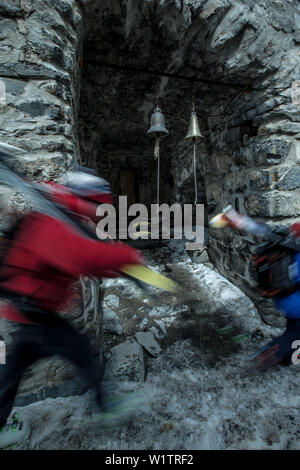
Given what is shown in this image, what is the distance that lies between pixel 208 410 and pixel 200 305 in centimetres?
126

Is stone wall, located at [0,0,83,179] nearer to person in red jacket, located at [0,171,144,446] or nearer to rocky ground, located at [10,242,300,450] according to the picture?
person in red jacket, located at [0,171,144,446]

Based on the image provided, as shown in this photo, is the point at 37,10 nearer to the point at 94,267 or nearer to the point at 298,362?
the point at 94,267

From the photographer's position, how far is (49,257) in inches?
32.9

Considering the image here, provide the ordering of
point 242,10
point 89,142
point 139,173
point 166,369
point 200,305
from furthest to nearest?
point 139,173 → point 89,142 → point 200,305 → point 242,10 → point 166,369

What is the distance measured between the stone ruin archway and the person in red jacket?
600 millimetres

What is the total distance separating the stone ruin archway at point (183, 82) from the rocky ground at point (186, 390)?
846 millimetres

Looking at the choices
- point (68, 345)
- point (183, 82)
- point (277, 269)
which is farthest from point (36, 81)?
point (277, 269)

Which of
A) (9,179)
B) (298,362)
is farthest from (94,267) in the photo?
(298,362)

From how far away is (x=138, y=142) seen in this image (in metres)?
5.64

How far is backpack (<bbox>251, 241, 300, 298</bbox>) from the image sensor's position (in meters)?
1.43

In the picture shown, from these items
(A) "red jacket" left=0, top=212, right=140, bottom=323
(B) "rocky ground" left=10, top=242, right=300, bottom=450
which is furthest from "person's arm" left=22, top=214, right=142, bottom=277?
(B) "rocky ground" left=10, top=242, right=300, bottom=450

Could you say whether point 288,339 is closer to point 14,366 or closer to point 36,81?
point 14,366

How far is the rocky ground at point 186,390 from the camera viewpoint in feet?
3.73

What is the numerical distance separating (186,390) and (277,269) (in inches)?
42.1
